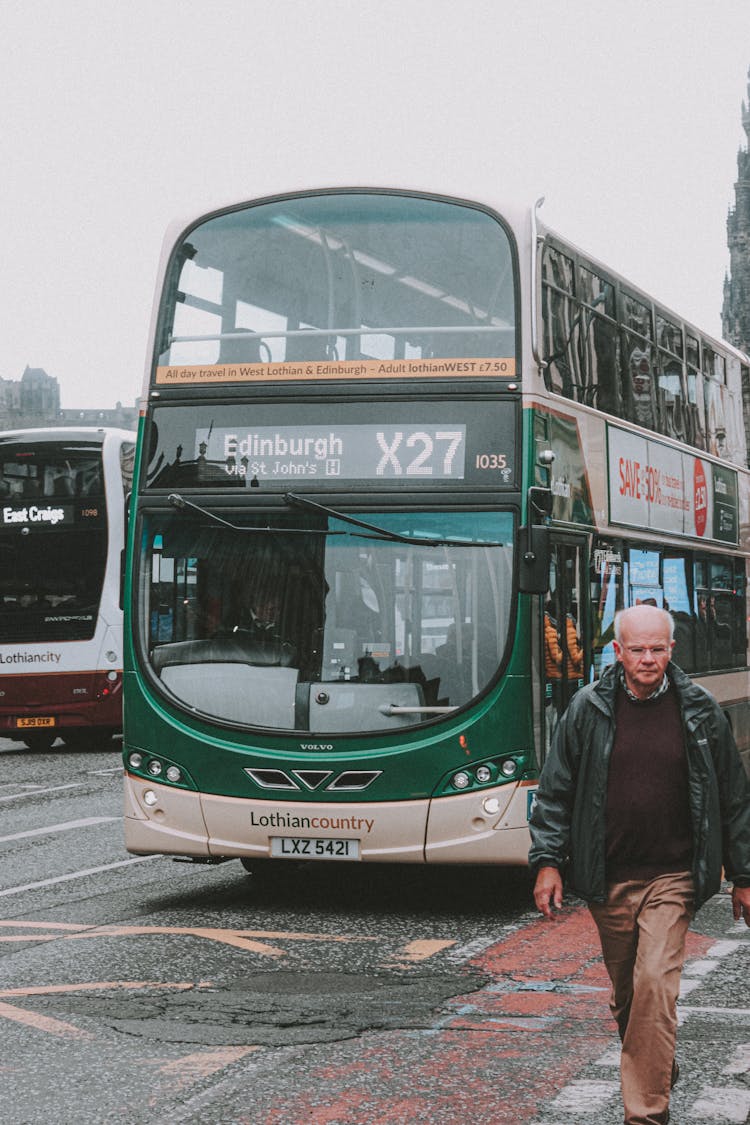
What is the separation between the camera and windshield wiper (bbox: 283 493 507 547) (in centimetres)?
927

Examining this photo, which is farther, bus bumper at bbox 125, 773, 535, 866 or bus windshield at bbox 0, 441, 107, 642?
bus windshield at bbox 0, 441, 107, 642

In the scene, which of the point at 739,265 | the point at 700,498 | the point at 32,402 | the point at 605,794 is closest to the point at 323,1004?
the point at 605,794

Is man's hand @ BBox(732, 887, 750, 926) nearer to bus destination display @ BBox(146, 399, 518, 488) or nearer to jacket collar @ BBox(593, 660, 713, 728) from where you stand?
jacket collar @ BBox(593, 660, 713, 728)

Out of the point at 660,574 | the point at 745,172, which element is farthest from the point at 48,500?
the point at 745,172

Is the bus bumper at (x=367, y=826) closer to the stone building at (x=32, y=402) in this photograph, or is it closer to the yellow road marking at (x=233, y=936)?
the yellow road marking at (x=233, y=936)

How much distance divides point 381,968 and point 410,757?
161 cm

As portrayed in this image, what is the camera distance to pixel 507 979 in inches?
289

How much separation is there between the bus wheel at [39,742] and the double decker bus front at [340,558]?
48.0ft

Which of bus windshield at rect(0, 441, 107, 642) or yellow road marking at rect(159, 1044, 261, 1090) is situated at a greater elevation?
bus windshield at rect(0, 441, 107, 642)

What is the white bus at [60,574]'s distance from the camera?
21.6m

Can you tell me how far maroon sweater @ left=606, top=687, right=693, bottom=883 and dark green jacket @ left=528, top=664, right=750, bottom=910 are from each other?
0.03m

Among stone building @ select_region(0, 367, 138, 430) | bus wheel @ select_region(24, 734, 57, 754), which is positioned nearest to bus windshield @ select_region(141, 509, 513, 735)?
bus wheel @ select_region(24, 734, 57, 754)

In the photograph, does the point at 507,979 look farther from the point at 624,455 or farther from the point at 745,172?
the point at 745,172

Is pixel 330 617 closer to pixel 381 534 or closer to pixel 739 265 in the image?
pixel 381 534
